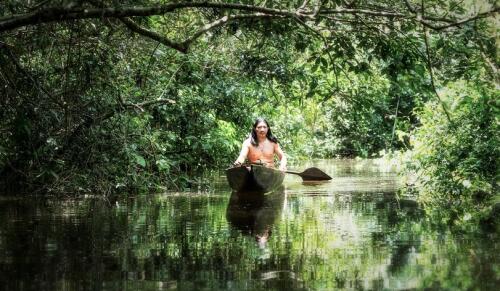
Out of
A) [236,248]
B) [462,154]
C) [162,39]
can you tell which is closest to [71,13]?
[162,39]

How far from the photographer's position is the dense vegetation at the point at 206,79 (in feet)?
24.8

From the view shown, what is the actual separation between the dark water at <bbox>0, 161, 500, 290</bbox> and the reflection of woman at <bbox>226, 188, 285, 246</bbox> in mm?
21

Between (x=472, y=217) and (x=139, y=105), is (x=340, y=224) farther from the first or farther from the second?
(x=139, y=105)

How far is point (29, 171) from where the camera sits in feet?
36.9

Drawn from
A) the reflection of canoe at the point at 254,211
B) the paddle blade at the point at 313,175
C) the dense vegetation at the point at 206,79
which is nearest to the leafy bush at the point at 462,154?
the dense vegetation at the point at 206,79

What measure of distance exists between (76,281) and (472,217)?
5.11m

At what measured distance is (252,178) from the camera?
12.2 meters

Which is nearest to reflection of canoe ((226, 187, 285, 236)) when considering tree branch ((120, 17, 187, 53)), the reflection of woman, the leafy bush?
the reflection of woman

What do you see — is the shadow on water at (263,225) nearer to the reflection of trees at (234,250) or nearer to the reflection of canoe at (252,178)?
the reflection of trees at (234,250)

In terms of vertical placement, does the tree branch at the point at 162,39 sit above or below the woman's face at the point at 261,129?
above

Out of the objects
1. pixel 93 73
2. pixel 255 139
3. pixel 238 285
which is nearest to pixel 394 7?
pixel 93 73

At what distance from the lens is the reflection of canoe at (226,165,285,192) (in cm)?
1207

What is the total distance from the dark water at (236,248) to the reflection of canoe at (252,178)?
5.04 ft

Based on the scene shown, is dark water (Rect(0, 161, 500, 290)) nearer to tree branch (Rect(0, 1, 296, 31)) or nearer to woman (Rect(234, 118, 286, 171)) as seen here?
tree branch (Rect(0, 1, 296, 31))
